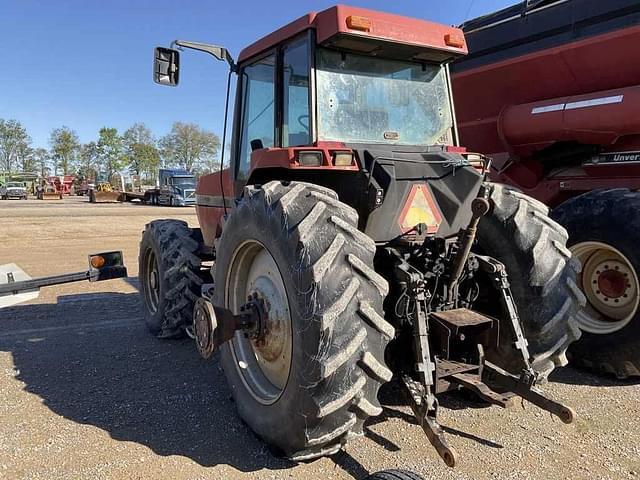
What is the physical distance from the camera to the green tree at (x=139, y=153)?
65188 mm

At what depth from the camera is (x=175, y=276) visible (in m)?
4.90

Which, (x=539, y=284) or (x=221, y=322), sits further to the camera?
(x=539, y=284)

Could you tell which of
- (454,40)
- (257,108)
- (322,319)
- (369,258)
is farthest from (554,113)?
(322,319)

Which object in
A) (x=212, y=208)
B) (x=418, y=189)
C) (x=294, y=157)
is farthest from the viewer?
(x=212, y=208)

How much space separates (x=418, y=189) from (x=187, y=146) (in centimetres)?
6358

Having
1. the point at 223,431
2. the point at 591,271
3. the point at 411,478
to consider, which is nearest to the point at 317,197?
the point at 411,478

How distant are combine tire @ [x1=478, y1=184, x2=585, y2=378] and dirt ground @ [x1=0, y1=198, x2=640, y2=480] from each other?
477 mm

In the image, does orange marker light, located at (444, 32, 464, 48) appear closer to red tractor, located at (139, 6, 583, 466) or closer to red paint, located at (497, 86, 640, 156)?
red tractor, located at (139, 6, 583, 466)

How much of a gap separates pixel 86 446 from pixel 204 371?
1267 mm

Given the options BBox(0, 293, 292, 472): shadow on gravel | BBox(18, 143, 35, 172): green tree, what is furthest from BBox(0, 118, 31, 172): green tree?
BBox(0, 293, 292, 472): shadow on gravel

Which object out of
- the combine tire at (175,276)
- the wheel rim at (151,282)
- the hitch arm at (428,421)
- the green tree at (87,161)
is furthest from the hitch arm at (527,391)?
the green tree at (87,161)

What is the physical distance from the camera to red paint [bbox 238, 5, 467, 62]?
322 centimetres

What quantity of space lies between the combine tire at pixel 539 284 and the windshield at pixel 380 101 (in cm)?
79

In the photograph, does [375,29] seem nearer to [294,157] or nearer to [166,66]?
[294,157]
